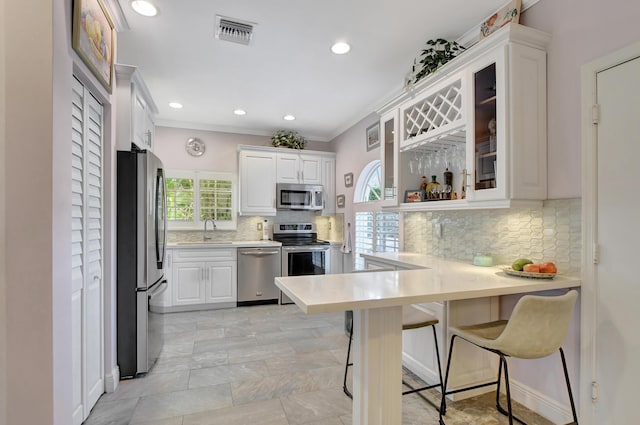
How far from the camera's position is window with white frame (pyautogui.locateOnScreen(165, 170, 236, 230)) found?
182 inches

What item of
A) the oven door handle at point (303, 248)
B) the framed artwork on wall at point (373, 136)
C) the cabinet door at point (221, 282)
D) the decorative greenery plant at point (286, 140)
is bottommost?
the cabinet door at point (221, 282)

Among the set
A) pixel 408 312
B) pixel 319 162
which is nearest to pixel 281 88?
pixel 319 162

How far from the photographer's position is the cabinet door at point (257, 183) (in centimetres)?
474

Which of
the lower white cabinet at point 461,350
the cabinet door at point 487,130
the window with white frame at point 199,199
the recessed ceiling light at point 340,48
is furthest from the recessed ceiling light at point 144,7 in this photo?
the lower white cabinet at point 461,350

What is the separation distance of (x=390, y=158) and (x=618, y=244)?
71.2 inches

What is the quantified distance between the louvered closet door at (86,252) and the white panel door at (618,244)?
2.90 meters

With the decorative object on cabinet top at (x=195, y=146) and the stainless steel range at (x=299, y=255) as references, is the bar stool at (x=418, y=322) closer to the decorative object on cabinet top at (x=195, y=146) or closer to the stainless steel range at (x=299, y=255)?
the stainless steel range at (x=299, y=255)

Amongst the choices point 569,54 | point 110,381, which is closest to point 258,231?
point 110,381

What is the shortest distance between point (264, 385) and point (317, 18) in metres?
2.74

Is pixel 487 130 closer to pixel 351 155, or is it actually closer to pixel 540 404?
pixel 540 404

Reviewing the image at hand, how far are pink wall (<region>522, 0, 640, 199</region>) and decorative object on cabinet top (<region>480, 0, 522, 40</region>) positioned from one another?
122 millimetres

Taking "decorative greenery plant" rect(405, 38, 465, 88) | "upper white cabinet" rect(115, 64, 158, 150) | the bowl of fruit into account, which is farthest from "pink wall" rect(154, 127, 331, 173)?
the bowl of fruit

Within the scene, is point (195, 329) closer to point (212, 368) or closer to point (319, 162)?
point (212, 368)

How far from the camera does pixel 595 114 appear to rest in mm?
1670
